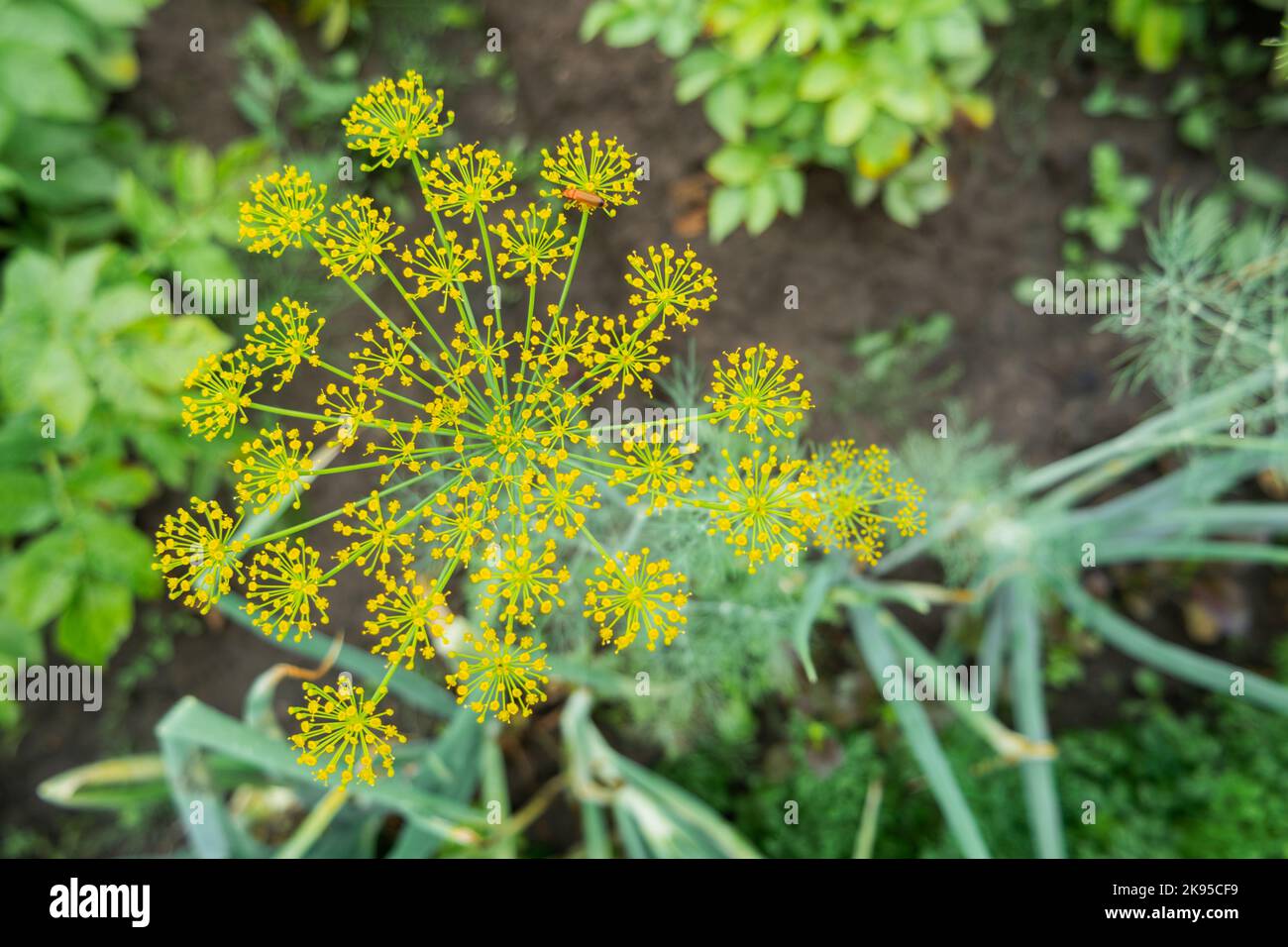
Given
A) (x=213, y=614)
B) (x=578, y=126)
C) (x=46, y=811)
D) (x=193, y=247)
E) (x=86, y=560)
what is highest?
(x=578, y=126)

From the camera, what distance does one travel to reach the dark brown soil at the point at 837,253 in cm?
294

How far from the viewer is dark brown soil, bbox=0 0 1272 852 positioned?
2.94m

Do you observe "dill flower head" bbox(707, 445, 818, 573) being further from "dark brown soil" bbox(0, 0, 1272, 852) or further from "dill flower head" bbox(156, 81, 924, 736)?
"dark brown soil" bbox(0, 0, 1272, 852)

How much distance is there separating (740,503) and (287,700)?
87.5 inches

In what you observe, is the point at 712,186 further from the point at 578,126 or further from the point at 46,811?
the point at 46,811

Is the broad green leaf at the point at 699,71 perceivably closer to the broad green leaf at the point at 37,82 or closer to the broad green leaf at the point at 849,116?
the broad green leaf at the point at 849,116

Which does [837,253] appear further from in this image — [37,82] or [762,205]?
[37,82]

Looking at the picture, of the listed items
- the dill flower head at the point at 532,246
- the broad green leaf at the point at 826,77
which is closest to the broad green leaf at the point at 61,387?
the dill flower head at the point at 532,246

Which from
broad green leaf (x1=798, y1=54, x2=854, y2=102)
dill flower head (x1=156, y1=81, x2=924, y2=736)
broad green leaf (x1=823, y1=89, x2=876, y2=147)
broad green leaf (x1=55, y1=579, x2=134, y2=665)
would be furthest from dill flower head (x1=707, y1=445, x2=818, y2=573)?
broad green leaf (x1=55, y1=579, x2=134, y2=665)

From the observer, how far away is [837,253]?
2971 millimetres

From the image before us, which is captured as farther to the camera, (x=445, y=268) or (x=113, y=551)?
(x=113, y=551)

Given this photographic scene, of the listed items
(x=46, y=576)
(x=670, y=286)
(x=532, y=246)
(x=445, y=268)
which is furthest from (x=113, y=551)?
(x=670, y=286)
